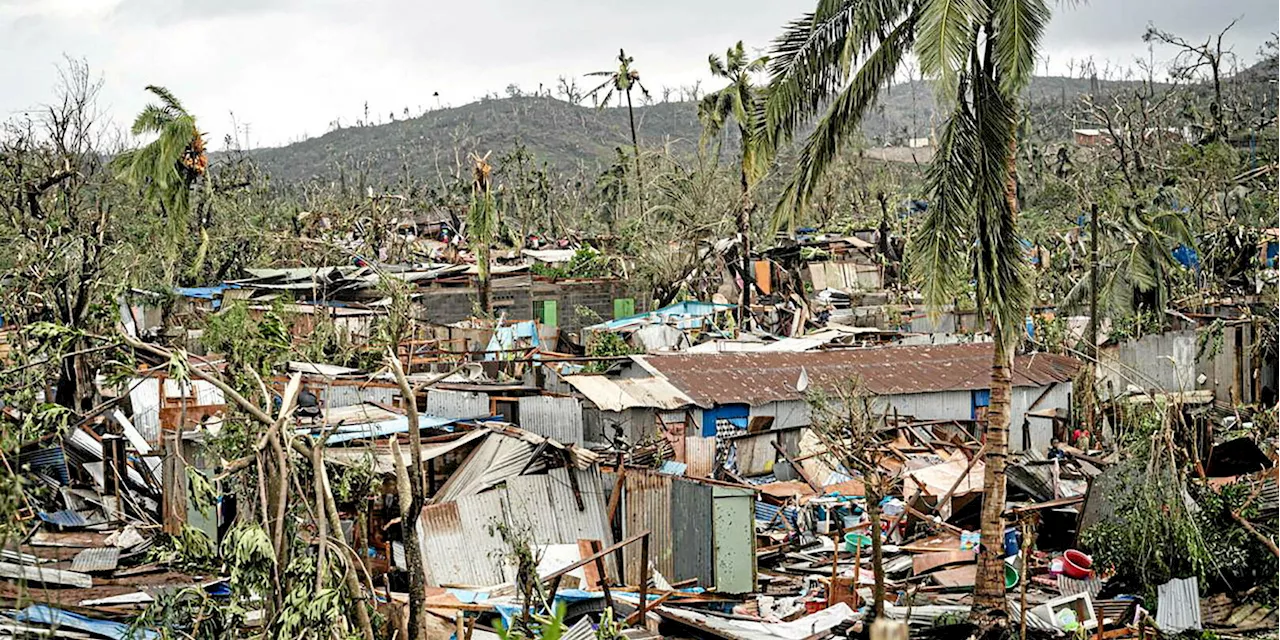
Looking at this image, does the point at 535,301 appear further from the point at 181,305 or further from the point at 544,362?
the point at 544,362

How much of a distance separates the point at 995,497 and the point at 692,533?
385cm

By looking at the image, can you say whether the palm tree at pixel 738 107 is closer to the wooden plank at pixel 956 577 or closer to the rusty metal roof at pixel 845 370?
the rusty metal roof at pixel 845 370

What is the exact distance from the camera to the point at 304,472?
30.8 feet

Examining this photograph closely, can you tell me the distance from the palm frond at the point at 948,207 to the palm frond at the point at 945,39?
89cm

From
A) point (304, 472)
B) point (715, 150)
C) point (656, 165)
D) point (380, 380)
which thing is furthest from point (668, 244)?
point (304, 472)

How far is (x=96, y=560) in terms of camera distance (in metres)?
11.9

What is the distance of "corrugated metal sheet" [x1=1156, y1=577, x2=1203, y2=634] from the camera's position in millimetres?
12211

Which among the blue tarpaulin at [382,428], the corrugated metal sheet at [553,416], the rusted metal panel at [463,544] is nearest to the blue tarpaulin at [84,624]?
the rusted metal panel at [463,544]

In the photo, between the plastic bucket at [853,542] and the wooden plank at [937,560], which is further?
the plastic bucket at [853,542]

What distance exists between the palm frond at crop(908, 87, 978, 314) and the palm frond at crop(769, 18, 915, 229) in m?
0.99

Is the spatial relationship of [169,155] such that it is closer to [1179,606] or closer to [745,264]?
[745,264]

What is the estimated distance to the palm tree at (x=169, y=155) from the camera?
21328 mm

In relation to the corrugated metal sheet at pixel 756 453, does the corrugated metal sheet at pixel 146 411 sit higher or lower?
higher

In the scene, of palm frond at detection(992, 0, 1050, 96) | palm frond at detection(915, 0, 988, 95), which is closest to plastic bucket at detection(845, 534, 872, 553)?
palm frond at detection(992, 0, 1050, 96)
